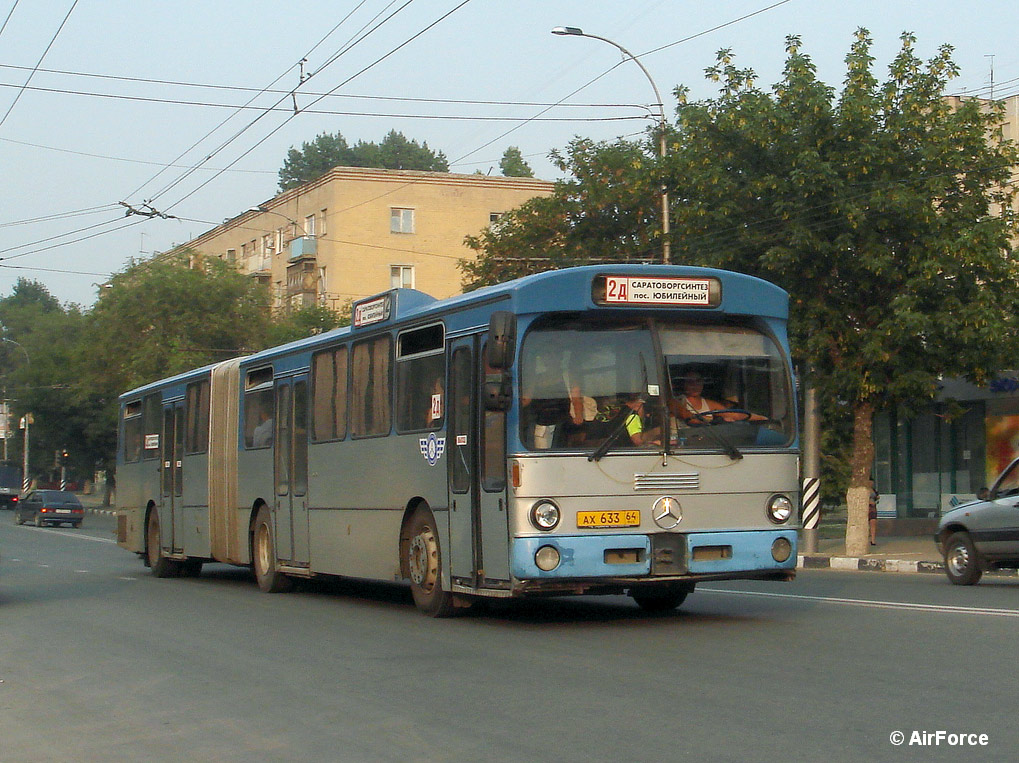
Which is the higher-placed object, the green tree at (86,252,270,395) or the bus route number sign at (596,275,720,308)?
the green tree at (86,252,270,395)

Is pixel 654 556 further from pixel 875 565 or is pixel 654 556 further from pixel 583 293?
pixel 875 565

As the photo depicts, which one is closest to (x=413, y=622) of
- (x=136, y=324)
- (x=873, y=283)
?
(x=873, y=283)

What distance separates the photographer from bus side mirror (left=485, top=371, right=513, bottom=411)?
426 inches

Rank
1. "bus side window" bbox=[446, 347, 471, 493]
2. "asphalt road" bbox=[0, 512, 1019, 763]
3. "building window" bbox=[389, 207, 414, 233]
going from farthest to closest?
"building window" bbox=[389, 207, 414, 233] < "bus side window" bbox=[446, 347, 471, 493] < "asphalt road" bbox=[0, 512, 1019, 763]

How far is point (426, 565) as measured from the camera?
12.8 m

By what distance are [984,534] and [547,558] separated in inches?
345

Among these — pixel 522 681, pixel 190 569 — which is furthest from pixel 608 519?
pixel 190 569

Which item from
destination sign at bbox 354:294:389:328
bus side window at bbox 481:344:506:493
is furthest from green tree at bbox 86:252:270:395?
bus side window at bbox 481:344:506:493

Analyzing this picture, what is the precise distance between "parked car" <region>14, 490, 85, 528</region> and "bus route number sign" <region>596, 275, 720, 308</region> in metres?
45.7

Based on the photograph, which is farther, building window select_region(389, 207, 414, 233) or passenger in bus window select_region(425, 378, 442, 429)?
building window select_region(389, 207, 414, 233)

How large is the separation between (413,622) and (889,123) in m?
14.9

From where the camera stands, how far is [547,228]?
125ft

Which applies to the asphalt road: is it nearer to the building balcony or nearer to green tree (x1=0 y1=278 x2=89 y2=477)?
the building balcony

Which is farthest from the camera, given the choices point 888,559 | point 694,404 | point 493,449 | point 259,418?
point 888,559
